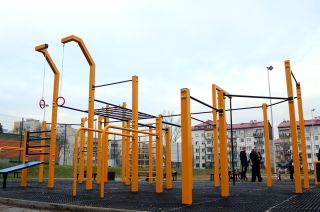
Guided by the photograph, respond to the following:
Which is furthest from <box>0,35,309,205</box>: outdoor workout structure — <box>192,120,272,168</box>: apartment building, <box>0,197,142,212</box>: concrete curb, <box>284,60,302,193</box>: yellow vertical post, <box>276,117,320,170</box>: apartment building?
<box>192,120,272,168</box>: apartment building

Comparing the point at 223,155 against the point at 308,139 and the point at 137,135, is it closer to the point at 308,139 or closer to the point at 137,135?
the point at 137,135

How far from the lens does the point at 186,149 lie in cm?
502

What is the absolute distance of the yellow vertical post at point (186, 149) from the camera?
16.2 feet

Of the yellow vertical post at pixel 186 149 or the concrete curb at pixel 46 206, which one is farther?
the yellow vertical post at pixel 186 149

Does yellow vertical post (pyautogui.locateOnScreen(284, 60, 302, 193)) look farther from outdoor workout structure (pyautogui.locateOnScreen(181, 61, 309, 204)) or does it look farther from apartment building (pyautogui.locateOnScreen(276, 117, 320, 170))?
apartment building (pyautogui.locateOnScreen(276, 117, 320, 170))

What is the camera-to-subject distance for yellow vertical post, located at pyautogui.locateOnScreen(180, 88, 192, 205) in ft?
16.2

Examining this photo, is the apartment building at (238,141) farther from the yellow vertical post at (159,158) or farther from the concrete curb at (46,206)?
the concrete curb at (46,206)

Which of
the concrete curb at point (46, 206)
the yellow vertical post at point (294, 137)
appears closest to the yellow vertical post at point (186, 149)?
the concrete curb at point (46, 206)

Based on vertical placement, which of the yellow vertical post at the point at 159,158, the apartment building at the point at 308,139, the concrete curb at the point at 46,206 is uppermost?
the apartment building at the point at 308,139

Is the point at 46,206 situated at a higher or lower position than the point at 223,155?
lower

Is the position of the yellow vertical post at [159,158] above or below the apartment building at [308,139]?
below

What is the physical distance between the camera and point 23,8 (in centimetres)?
886

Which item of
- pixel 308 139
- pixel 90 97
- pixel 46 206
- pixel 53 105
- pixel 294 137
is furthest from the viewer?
pixel 308 139

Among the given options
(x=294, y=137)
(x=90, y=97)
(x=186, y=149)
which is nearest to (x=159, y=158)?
(x=90, y=97)
